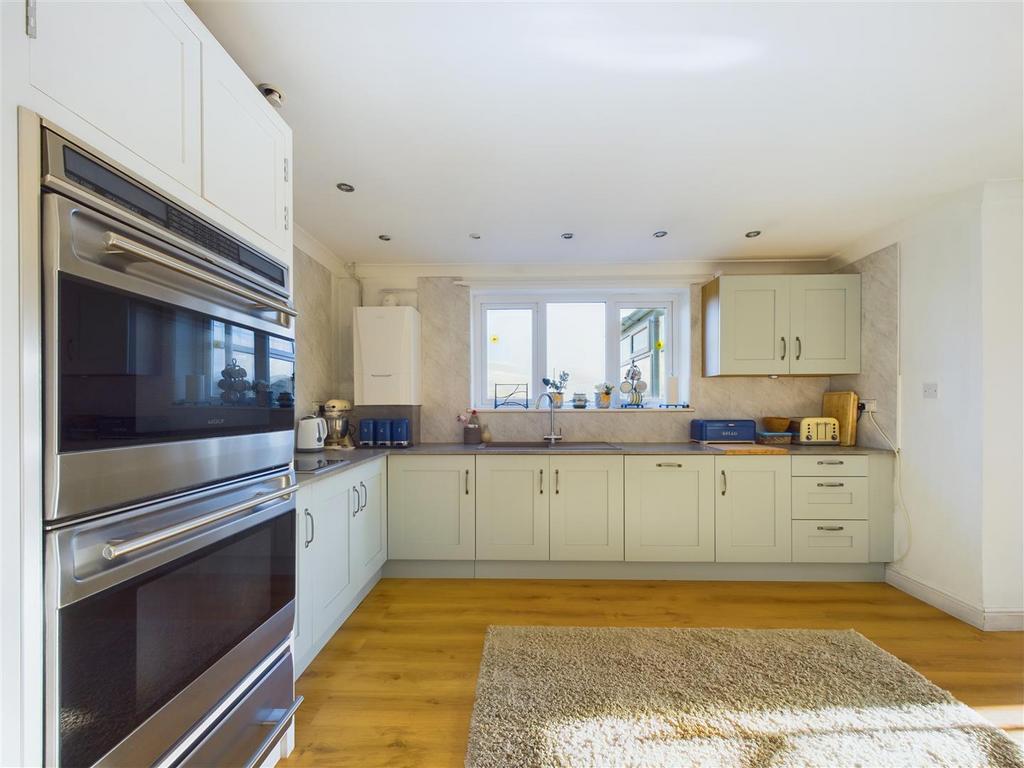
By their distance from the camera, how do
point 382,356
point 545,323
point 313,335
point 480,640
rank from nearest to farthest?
point 480,640 → point 313,335 → point 382,356 → point 545,323

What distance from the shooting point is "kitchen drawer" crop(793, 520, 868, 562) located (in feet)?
9.89

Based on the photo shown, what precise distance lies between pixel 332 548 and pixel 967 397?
3480 millimetres

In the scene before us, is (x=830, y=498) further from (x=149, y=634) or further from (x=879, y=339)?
(x=149, y=634)

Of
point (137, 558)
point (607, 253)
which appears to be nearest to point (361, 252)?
point (607, 253)

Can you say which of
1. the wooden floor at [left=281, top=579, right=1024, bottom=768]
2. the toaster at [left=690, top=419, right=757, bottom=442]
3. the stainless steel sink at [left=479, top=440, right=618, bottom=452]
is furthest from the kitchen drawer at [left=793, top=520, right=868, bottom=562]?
the stainless steel sink at [left=479, top=440, right=618, bottom=452]

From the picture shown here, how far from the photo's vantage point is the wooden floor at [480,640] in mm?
1646

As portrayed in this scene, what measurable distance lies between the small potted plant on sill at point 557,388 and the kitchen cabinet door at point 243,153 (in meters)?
2.45

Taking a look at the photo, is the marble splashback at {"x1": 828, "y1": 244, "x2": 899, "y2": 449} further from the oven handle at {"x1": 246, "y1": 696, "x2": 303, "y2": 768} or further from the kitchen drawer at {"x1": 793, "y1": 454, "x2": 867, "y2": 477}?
the oven handle at {"x1": 246, "y1": 696, "x2": 303, "y2": 768}

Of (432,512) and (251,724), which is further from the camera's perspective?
(432,512)

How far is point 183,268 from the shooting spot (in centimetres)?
98

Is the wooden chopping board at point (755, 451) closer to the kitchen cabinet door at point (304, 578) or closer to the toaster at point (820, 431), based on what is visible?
the toaster at point (820, 431)

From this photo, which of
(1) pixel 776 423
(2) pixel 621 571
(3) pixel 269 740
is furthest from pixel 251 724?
(1) pixel 776 423

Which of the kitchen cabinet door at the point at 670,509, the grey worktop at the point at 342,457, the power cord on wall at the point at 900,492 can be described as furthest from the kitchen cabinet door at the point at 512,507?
the power cord on wall at the point at 900,492

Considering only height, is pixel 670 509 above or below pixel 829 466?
below
